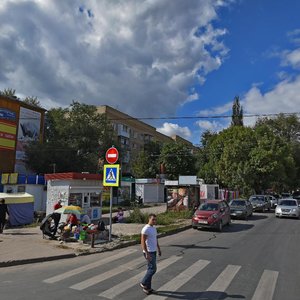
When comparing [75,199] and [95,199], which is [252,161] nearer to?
[95,199]

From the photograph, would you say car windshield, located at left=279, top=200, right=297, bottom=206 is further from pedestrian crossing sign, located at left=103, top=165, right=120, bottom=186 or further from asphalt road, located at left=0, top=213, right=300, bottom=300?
pedestrian crossing sign, located at left=103, top=165, right=120, bottom=186

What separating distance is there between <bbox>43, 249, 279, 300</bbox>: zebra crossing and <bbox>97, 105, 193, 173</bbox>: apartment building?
189 ft

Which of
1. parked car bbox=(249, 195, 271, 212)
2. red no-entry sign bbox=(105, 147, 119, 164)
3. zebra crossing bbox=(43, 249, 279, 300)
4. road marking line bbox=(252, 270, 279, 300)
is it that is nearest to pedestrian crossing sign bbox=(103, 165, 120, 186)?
red no-entry sign bbox=(105, 147, 119, 164)

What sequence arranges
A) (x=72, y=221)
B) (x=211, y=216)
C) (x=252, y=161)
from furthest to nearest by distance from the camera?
(x=252, y=161)
(x=211, y=216)
(x=72, y=221)

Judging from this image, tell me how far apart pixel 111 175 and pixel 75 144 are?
35806 millimetres

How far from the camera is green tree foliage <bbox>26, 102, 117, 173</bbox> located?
46031mm

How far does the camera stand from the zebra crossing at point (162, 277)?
25.4 feet

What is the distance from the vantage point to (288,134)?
72.8 meters

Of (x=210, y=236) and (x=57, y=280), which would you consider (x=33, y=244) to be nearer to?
(x=57, y=280)

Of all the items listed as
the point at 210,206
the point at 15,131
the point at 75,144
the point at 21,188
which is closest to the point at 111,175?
the point at 210,206

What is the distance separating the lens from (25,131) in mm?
47594

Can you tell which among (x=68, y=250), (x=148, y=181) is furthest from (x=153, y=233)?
(x=148, y=181)

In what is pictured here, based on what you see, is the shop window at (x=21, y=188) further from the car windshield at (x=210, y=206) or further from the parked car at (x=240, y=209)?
the parked car at (x=240, y=209)

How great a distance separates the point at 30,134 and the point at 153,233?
43235 mm
